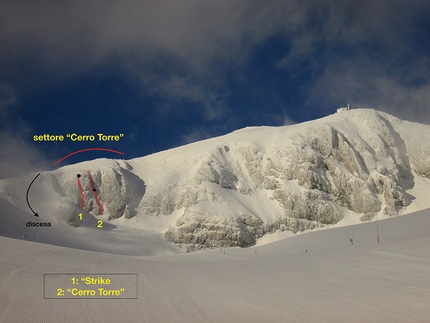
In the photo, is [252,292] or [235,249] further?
[235,249]

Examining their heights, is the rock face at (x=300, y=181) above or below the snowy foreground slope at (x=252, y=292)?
above

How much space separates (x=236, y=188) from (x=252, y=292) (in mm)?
61642

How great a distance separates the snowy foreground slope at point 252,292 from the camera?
6832mm

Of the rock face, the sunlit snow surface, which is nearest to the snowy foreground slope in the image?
the sunlit snow surface

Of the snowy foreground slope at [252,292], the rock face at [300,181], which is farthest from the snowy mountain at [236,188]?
the snowy foreground slope at [252,292]

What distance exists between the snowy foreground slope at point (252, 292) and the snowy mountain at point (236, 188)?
43.9 m

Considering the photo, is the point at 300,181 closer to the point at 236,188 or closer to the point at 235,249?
the point at 236,188

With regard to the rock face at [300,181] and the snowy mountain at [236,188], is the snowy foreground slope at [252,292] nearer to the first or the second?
the snowy mountain at [236,188]

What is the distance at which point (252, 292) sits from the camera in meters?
8.91

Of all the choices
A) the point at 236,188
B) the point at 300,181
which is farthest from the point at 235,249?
the point at 300,181

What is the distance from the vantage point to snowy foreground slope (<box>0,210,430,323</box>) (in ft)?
22.4

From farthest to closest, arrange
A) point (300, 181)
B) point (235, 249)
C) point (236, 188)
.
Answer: point (236, 188), point (300, 181), point (235, 249)

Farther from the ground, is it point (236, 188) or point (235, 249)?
point (236, 188)

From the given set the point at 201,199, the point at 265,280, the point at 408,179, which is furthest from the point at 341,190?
the point at 265,280
